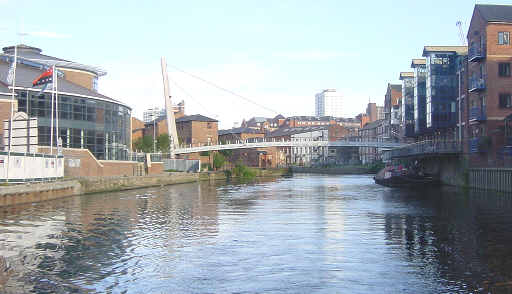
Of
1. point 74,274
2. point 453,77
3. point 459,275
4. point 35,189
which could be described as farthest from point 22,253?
point 453,77

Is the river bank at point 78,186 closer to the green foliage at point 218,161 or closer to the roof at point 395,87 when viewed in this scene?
the green foliage at point 218,161

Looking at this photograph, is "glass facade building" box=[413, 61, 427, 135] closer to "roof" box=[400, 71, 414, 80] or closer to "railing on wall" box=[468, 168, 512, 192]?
"roof" box=[400, 71, 414, 80]

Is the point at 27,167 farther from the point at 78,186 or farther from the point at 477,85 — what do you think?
the point at 477,85

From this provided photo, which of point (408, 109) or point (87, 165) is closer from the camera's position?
point (87, 165)

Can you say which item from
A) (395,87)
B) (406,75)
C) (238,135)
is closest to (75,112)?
(406,75)

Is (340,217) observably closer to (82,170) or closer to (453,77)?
(82,170)

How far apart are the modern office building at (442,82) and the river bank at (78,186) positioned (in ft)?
99.9

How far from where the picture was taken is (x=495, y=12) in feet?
161

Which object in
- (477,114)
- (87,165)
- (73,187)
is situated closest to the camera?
(73,187)

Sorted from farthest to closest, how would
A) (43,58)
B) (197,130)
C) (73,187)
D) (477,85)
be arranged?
(197,130)
(43,58)
(477,85)
(73,187)

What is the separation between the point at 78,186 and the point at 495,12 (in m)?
37.5

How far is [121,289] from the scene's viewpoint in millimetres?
12266

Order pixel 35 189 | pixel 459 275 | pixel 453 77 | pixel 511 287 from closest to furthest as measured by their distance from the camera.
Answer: pixel 511 287 → pixel 459 275 → pixel 35 189 → pixel 453 77

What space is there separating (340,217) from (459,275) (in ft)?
42.8
